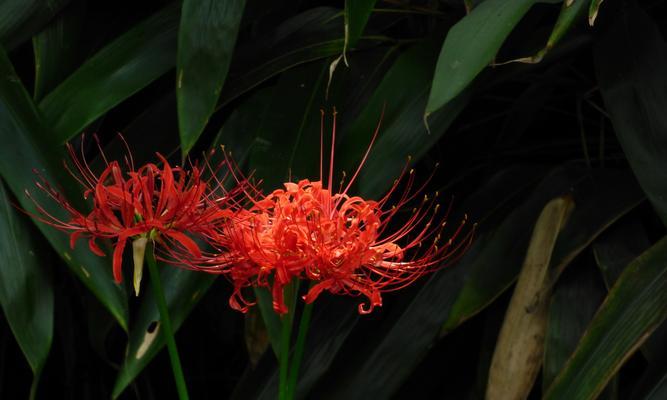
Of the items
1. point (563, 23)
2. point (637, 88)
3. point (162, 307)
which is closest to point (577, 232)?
point (637, 88)

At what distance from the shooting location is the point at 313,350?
95 cm

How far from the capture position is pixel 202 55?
0.83 m

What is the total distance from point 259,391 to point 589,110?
1.90 feet

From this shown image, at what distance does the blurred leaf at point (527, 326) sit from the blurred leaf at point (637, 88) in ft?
0.30

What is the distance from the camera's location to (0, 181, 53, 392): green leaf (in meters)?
0.81

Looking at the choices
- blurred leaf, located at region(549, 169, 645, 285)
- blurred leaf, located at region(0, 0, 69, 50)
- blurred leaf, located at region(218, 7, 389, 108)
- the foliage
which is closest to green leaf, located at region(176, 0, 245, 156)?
the foliage

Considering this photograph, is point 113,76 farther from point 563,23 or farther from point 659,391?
point 659,391

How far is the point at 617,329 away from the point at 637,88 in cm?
24

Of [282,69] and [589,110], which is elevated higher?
[282,69]

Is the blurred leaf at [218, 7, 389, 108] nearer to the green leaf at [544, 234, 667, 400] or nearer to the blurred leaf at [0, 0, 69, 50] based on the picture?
the blurred leaf at [0, 0, 69, 50]

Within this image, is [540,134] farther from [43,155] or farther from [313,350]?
[43,155]

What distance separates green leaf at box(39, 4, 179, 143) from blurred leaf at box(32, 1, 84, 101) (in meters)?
0.08

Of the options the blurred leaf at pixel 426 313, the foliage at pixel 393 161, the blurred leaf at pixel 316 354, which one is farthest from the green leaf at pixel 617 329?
the blurred leaf at pixel 316 354

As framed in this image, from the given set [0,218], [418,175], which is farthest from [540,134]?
[0,218]
